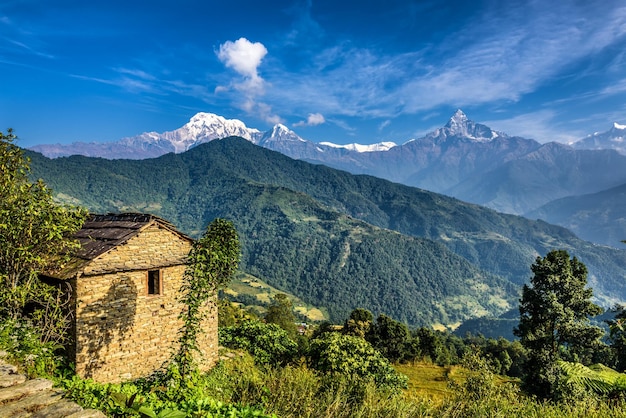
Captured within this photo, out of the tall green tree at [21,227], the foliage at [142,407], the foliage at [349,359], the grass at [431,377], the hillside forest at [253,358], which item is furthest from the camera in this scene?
the grass at [431,377]

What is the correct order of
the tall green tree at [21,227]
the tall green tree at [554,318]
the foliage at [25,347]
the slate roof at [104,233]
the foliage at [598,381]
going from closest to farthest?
the foliage at [25,347]
the tall green tree at [21,227]
the foliage at [598,381]
the slate roof at [104,233]
the tall green tree at [554,318]

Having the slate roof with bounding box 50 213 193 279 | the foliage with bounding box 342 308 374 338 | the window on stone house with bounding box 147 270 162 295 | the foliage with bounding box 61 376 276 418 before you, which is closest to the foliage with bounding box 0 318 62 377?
the foliage with bounding box 61 376 276 418

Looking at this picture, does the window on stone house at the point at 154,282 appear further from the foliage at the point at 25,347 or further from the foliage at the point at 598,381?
the foliage at the point at 598,381

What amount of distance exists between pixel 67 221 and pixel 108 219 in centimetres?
722

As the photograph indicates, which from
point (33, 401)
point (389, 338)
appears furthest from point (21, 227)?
point (389, 338)

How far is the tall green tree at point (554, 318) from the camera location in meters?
21.3

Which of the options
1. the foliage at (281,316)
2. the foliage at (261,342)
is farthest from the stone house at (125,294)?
the foliage at (281,316)

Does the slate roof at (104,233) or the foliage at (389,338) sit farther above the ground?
the slate roof at (104,233)

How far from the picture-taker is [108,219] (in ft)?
58.7

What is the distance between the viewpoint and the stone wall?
1367cm

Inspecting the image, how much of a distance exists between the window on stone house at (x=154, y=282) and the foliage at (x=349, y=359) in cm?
960

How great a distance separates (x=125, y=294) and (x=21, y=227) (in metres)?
5.59

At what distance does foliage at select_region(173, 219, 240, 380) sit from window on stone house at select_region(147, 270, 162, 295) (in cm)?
313

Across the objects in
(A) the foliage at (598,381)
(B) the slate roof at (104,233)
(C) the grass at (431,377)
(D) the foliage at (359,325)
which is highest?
(B) the slate roof at (104,233)
